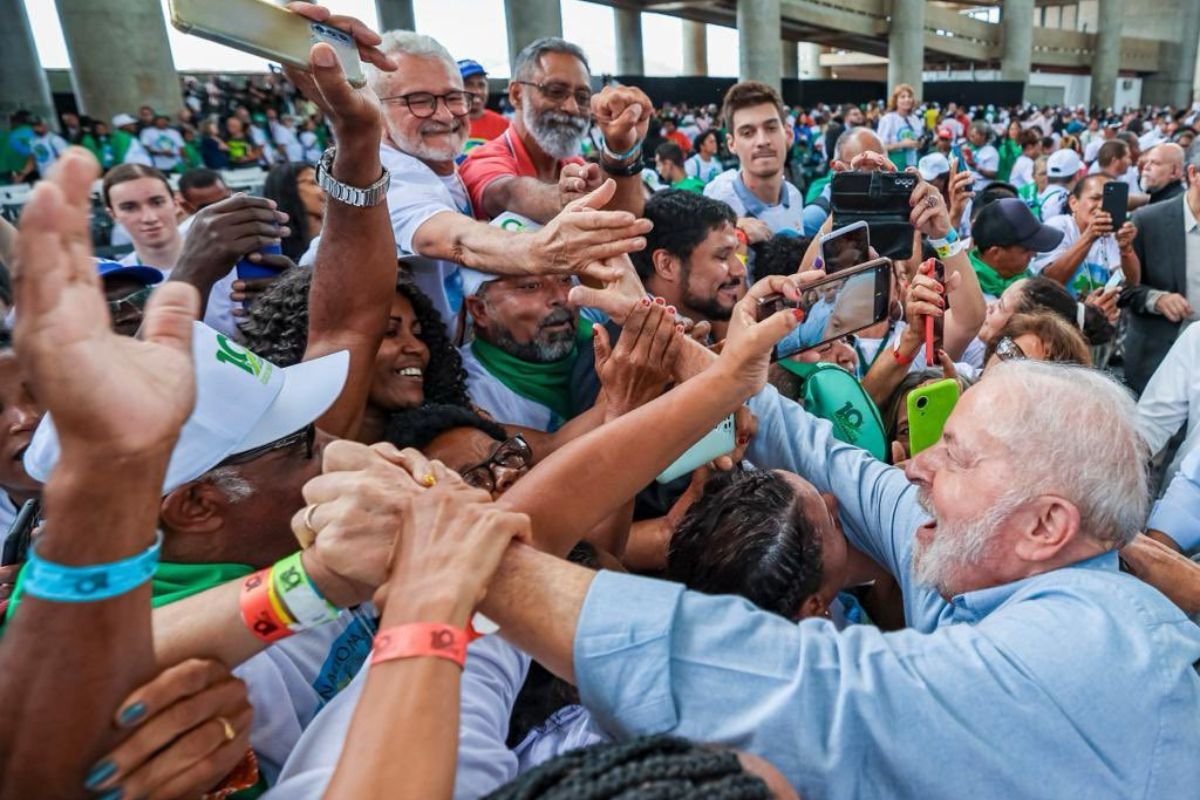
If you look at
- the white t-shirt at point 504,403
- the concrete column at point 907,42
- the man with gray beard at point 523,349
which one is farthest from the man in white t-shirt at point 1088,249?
the concrete column at point 907,42

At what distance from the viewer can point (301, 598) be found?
95 cm

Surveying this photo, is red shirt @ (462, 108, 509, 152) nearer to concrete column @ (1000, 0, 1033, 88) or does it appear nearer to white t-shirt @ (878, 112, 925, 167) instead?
white t-shirt @ (878, 112, 925, 167)

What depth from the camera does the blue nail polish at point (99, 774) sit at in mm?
776

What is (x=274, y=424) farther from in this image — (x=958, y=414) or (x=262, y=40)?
(x=958, y=414)

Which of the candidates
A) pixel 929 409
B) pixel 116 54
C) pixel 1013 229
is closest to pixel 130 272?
pixel 929 409

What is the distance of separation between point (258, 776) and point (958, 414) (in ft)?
3.90

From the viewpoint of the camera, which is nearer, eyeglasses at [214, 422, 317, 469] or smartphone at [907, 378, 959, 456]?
eyeglasses at [214, 422, 317, 469]

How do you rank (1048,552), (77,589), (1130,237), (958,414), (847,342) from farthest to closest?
(1130,237)
(847,342)
(958,414)
(1048,552)
(77,589)

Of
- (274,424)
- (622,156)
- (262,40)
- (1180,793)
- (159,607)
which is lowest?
(1180,793)

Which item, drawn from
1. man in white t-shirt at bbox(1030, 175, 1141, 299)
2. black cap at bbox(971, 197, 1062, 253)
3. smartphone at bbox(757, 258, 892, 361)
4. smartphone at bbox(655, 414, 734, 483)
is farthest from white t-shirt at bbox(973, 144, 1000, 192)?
smartphone at bbox(655, 414, 734, 483)

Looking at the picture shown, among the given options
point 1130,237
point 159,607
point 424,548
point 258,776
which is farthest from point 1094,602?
point 1130,237

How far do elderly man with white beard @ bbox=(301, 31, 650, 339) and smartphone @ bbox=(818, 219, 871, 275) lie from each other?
2.22 ft

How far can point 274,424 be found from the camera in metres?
1.21

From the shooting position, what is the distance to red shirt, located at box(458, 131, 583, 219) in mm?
2656
